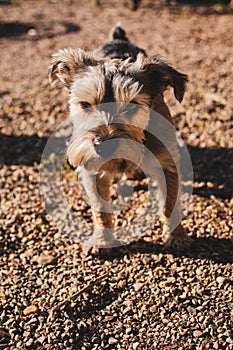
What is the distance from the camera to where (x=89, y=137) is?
14.3 ft

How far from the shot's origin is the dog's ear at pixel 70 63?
16.0 feet

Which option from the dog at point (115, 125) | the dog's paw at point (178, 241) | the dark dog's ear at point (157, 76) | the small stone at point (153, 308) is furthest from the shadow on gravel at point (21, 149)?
the small stone at point (153, 308)

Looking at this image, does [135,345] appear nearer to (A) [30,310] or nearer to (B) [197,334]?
(B) [197,334]

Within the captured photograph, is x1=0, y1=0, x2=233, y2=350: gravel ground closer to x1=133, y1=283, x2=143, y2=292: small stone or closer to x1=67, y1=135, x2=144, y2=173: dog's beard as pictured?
x1=133, y1=283, x2=143, y2=292: small stone

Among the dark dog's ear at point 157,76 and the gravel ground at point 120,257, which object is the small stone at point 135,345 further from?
the dark dog's ear at point 157,76

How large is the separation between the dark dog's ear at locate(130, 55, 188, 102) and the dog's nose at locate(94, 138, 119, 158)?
0.75m

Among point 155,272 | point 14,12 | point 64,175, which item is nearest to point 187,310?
point 155,272

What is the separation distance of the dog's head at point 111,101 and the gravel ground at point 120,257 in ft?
4.07

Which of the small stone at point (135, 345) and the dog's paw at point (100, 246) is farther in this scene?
the dog's paw at point (100, 246)

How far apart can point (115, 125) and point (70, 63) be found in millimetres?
955

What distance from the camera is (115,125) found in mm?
4375

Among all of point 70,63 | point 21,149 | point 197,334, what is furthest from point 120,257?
point 21,149

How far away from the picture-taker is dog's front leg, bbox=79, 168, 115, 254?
5016 millimetres

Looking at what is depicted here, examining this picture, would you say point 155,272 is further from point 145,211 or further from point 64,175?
point 64,175
